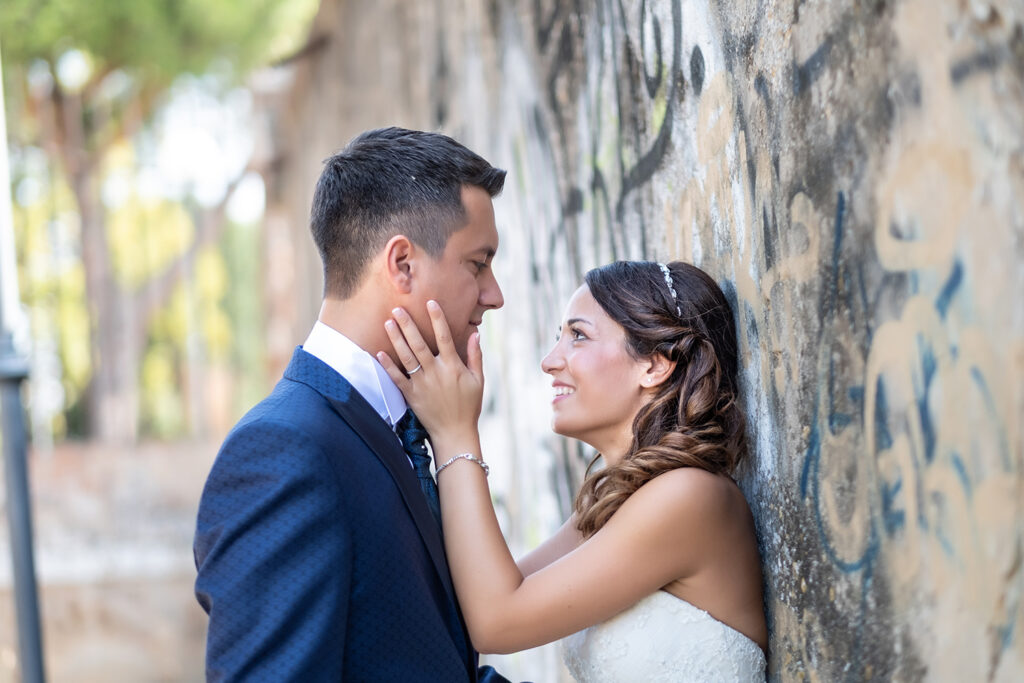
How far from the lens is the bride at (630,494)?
2189mm

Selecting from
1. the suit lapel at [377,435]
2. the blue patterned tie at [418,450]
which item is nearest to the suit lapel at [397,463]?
the suit lapel at [377,435]

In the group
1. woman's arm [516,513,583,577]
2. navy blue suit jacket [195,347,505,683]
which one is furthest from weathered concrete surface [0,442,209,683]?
navy blue suit jacket [195,347,505,683]

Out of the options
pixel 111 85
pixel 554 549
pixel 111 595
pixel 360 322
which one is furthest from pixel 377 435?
pixel 111 85

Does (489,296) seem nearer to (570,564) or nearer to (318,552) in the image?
(570,564)

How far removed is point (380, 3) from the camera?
8977 millimetres

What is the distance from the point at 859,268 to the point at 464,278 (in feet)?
3.27

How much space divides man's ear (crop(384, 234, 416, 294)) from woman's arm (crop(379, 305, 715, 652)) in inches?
3.5

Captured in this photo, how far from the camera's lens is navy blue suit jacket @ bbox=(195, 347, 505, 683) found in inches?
68.8

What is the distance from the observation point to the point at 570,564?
221 cm

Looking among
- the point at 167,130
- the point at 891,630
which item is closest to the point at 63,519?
the point at 167,130

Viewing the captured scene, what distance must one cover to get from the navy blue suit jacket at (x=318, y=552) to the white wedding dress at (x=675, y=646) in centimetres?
41

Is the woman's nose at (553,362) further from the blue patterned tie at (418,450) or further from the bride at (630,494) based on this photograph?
the blue patterned tie at (418,450)

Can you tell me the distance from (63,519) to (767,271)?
11816 mm

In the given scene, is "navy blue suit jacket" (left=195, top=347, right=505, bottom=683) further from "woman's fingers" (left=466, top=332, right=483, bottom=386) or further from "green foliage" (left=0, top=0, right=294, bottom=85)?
"green foliage" (left=0, top=0, right=294, bottom=85)
